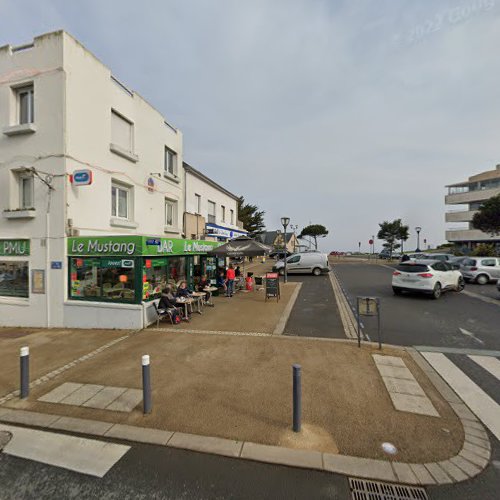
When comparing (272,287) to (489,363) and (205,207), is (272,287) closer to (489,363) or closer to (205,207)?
(489,363)

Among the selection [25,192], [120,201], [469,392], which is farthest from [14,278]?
[469,392]

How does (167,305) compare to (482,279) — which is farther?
(482,279)

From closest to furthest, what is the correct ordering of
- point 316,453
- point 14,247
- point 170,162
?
point 316,453, point 14,247, point 170,162

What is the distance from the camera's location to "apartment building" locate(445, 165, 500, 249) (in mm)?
41688

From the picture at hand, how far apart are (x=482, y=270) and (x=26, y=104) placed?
77.9 feet

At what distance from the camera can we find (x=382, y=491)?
8.60 ft

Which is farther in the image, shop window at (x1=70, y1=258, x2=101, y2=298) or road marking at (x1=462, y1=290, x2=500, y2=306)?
road marking at (x1=462, y1=290, x2=500, y2=306)

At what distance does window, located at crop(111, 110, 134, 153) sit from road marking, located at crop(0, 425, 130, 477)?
9731 millimetres

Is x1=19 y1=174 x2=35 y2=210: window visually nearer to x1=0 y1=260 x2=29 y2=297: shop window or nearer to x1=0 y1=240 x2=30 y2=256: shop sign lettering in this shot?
x1=0 y1=240 x2=30 y2=256: shop sign lettering

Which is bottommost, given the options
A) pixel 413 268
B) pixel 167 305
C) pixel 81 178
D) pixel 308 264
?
pixel 167 305

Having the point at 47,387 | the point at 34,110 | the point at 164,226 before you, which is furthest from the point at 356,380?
the point at 34,110

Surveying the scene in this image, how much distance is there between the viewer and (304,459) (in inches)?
117

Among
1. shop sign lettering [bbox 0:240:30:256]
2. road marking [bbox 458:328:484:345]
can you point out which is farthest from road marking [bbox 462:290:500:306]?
shop sign lettering [bbox 0:240:30:256]

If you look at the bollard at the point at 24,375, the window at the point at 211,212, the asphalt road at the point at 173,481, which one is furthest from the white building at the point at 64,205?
the window at the point at 211,212
